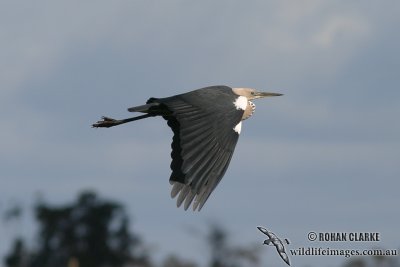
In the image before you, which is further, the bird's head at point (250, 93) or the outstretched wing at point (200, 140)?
the bird's head at point (250, 93)

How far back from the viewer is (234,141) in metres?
20.1

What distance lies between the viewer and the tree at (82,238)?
5556 centimetres

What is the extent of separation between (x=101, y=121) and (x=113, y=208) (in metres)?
38.0

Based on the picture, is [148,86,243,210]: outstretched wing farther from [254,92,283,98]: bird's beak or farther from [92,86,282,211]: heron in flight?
[254,92,283,98]: bird's beak

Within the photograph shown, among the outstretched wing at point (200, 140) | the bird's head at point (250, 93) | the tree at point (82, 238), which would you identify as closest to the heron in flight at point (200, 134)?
the outstretched wing at point (200, 140)

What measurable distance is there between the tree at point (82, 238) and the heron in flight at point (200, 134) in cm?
3339

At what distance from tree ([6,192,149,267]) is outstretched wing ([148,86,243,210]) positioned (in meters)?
33.6

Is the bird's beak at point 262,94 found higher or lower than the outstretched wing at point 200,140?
higher

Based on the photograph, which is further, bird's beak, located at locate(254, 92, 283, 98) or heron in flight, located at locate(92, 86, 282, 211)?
bird's beak, located at locate(254, 92, 283, 98)

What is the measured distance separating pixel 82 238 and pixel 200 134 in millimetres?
39417

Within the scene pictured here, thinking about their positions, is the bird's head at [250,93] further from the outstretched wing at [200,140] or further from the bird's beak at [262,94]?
the outstretched wing at [200,140]

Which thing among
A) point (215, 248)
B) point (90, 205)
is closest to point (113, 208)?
point (90, 205)

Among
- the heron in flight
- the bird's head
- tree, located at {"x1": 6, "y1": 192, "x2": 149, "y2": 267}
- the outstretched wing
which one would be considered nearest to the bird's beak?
the bird's head

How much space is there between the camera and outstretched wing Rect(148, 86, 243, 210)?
19547 mm
